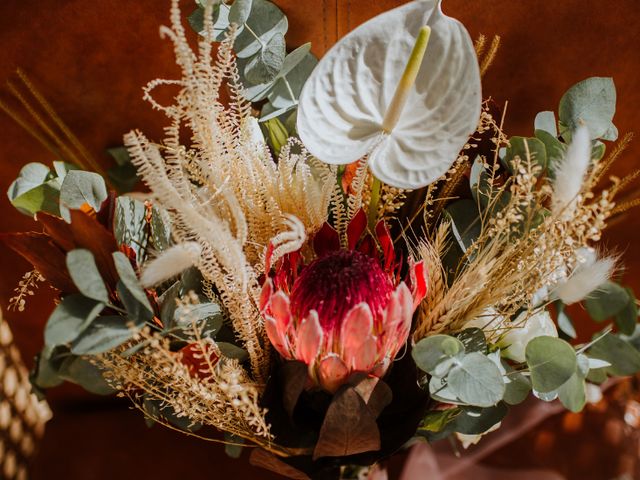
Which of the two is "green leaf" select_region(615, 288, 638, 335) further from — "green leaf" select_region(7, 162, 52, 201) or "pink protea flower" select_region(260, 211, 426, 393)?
"green leaf" select_region(7, 162, 52, 201)

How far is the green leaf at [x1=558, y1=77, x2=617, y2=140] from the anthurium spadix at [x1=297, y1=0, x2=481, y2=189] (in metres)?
0.18

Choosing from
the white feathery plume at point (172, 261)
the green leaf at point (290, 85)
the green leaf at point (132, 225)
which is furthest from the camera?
the green leaf at point (290, 85)

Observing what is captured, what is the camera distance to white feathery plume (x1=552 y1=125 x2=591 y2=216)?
49 centimetres

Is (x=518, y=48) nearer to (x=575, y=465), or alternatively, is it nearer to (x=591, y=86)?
(x=591, y=86)

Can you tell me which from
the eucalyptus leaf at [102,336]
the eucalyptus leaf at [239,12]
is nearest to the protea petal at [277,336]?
the eucalyptus leaf at [102,336]

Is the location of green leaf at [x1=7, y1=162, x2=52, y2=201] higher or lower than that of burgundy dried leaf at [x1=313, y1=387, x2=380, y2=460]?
higher

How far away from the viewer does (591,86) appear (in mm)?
619

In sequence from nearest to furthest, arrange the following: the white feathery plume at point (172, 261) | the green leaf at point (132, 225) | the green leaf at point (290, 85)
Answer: the white feathery plume at point (172, 261) < the green leaf at point (132, 225) < the green leaf at point (290, 85)

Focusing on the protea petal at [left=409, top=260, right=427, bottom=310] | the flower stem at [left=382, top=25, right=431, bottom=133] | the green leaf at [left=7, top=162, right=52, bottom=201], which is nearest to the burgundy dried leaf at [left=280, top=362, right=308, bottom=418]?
the protea petal at [left=409, top=260, right=427, bottom=310]

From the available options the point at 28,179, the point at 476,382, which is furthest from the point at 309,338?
the point at 28,179

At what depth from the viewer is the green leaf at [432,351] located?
52 centimetres

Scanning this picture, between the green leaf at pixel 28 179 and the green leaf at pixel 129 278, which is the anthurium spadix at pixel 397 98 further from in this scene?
the green leaf at pixel 28 179

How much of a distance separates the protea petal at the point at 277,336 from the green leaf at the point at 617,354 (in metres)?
0.29

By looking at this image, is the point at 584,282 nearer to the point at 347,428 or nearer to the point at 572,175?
the point at 572,175
